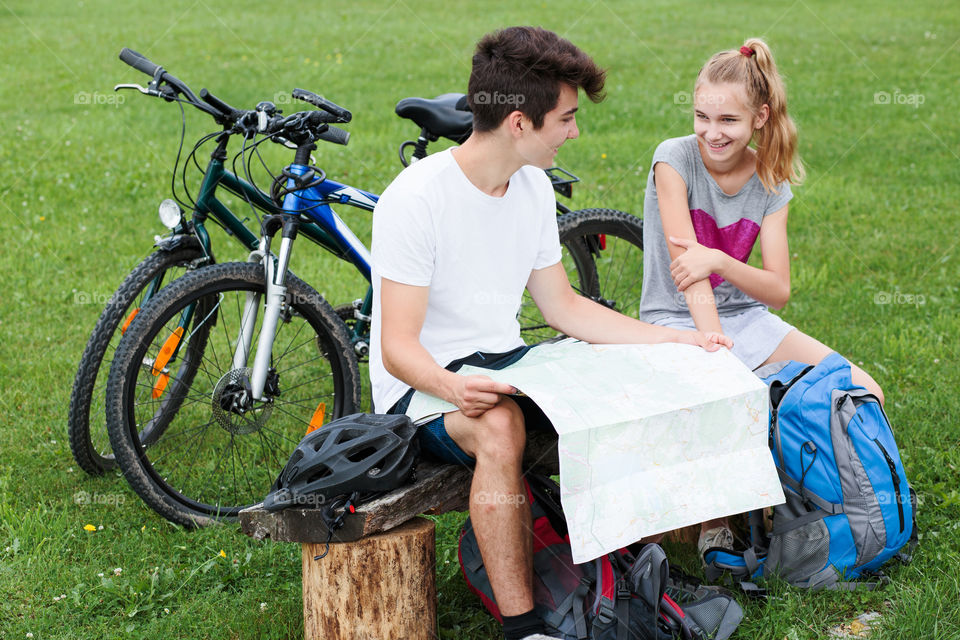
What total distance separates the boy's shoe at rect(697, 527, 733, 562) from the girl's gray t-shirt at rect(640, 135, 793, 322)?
821mm

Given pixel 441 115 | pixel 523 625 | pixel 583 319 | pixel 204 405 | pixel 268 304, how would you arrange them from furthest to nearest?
1. pixel 204 405
2. pixel 441 115
3. pixel 268 304
4. pixel 583 319
5. pixel 523 625

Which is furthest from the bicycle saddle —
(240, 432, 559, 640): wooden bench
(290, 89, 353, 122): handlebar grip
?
(240, 432, 559, 640): wooden bench

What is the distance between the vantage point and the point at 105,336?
350 cm

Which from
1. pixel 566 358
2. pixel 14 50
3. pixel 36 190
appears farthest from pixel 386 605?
pixel 14 50

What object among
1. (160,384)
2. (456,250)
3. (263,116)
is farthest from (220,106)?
(456,250)

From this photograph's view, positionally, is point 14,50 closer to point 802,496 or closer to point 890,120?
point 890,120

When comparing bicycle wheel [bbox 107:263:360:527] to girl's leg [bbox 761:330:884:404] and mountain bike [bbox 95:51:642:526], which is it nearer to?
mountain bike [bbox 95:51:642:526]

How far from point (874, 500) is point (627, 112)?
745cm

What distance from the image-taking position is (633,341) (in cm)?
315

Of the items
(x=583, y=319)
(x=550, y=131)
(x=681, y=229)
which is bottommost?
(x=583, y=319)

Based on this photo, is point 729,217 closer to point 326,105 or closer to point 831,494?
point 831,494

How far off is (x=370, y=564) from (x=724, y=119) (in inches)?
77.2

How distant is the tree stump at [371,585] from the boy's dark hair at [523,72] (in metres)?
1.22

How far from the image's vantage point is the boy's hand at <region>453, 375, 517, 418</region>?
2.56 m
